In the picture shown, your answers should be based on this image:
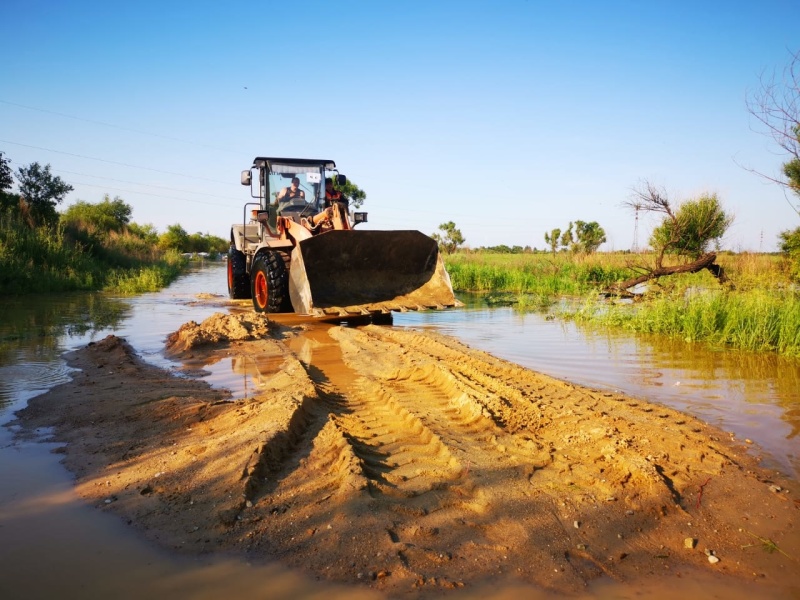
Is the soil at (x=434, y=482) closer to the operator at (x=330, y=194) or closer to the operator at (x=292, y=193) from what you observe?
the operator at (x=292, y=193)

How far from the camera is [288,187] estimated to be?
39.4ft

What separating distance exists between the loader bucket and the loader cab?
7.97ft

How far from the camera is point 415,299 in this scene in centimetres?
1001

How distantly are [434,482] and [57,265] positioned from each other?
645 inches

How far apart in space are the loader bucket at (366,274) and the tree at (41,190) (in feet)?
48.9

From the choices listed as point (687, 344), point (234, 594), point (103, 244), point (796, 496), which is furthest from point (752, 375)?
point (103, 244)

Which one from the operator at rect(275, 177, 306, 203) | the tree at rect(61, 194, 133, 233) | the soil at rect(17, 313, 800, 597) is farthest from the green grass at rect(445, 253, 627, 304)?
the tree at rect(61, 194, 133, 233)

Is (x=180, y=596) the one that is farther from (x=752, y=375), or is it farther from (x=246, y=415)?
(x=752, y=375)

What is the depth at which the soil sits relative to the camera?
255 centimetres

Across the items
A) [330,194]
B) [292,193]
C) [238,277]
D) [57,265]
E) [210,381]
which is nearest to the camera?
[210,381]

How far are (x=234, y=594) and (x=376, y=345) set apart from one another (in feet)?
17.5

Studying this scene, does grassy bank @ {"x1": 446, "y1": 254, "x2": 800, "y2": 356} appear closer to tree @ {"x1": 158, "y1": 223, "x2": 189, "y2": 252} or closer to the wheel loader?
the wheel loader

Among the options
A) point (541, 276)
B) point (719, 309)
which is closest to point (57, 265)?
point (541, 276)

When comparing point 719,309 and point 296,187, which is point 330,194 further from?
point 719,309
